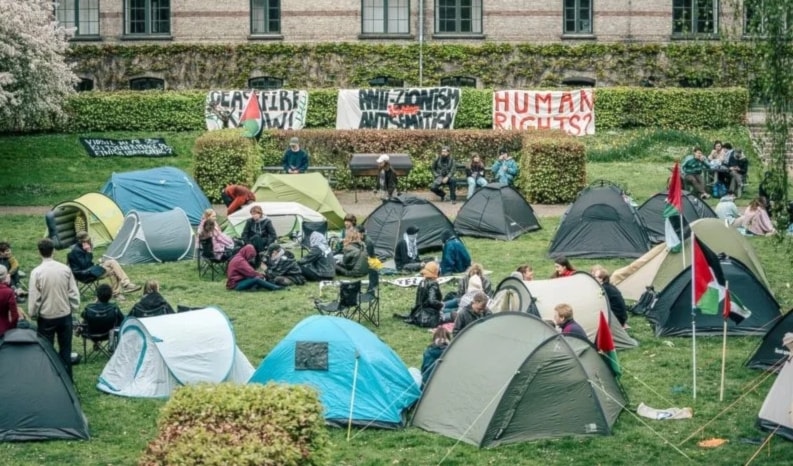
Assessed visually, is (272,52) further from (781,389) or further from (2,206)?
(781,389)

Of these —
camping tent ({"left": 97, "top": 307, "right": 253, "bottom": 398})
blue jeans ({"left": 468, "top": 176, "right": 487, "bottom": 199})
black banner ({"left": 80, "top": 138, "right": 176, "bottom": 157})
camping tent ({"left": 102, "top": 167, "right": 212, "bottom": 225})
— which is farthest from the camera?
black banner ({"left": 80, "top": 138, "right": 176, "bottom": 157})

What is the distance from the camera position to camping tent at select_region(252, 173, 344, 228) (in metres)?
28.7

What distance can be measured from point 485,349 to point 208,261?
9.03 m

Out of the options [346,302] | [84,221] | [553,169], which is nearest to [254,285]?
[346,302]

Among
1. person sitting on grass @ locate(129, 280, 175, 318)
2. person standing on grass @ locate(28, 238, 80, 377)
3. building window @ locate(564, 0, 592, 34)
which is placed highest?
building window @ locate(564, 0, 592, 34)

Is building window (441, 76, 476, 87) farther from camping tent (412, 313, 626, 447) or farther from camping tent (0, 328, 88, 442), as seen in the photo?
camping tent (0, 328, 88, 442)

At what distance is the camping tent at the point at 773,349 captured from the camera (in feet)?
59.5

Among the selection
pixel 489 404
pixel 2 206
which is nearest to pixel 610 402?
pixel 489 404

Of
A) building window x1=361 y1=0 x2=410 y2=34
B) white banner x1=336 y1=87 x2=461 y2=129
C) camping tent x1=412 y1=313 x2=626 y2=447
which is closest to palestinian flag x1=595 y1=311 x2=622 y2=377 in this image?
camping tent x1=412 y1=313 x2=626 y2=447

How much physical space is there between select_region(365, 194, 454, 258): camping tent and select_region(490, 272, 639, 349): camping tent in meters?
6.63

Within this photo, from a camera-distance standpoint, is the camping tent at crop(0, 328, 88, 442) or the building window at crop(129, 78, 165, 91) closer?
the camping tent at crop(0, 328, 88, 442)

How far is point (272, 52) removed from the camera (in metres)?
41.3

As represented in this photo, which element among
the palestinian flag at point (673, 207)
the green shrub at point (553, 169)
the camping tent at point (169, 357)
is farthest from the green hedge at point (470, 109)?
the camping tent at point (169, 357)

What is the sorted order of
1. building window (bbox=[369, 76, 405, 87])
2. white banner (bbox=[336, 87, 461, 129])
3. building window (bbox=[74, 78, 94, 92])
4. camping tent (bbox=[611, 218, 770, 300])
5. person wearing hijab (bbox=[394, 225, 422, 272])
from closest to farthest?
camping tent (bbox=[611, 218, 770, 300]) → person wearing hijab (bbox=[394, 225, 422, 272]) → white banner (bbox=[336, 87, 461, 129]) → building window (bbox=[369, 76, 405, 87]) → building window (bbox=[74, 78, 94, 92])
